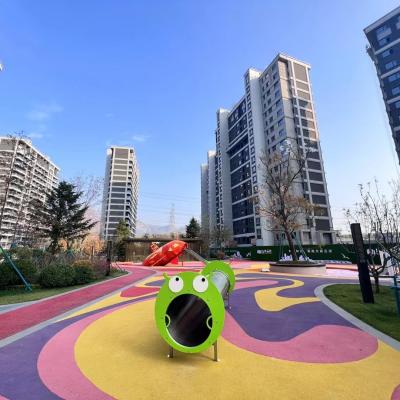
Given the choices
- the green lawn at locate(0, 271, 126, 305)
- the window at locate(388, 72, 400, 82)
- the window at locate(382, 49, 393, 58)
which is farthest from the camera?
the window at locate(382, 49, 393, 58)

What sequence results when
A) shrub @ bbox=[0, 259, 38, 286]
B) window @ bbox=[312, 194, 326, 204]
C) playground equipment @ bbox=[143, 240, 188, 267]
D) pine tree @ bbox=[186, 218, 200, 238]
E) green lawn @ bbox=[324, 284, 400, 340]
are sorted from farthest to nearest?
pine tree @ bbox=[186, 218, 200, 238] → window @ bbox=[312, 194, 326, 204] → playground equipment @ bbox=[143, 240, 188, 267] → shrub @ bbox=[0, 259, 38, 286] → green lawn @ bbox=[324, 284, 400, 340]

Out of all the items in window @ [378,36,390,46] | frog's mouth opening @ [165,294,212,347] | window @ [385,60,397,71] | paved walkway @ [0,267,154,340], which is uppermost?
window @ [378,36,390,46]

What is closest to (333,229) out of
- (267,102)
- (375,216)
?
(267,102)

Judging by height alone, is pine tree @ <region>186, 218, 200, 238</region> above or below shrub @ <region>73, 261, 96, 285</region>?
above

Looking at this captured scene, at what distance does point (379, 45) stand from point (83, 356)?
6919 cm

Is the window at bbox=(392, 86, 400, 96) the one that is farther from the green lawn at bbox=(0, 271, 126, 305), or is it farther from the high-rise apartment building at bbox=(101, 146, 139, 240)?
the high-rise apartment building at bbox=(101, 146, 139, 240)

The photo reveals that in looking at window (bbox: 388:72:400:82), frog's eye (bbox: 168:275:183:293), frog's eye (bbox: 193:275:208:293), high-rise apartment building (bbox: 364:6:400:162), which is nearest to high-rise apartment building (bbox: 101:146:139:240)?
high-rise apartment building (bbox: 364:6:400:162)

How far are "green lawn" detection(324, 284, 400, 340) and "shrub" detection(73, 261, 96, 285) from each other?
Result: 1229 cm

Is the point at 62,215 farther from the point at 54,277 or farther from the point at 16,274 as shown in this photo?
the point at 54,277

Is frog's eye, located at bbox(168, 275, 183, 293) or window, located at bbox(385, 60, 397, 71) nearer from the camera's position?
frog's eye, located at bbox(168, 275, 183, 293)

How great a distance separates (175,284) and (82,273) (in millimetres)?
11359

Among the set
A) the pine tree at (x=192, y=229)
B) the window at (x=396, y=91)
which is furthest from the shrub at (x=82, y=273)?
the window at (x=396, y=91)

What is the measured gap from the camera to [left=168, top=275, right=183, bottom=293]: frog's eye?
4.09 metres

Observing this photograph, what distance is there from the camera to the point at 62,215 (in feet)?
88.9
